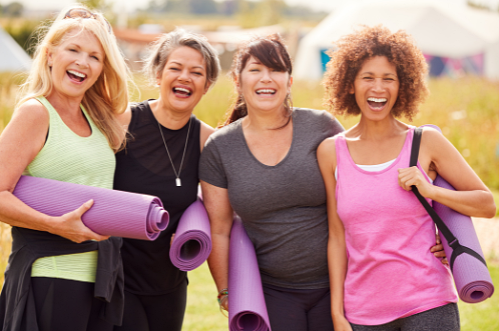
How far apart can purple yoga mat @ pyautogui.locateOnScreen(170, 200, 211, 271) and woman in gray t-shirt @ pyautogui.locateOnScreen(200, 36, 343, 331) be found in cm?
20

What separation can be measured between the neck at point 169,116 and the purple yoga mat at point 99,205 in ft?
2.60

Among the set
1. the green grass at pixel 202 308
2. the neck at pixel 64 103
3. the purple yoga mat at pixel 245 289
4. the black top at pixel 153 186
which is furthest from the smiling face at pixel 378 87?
the green grass at pixel 202 308

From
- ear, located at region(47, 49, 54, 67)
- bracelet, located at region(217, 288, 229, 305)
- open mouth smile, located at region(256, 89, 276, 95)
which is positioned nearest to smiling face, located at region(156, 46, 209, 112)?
open mouth smile, located at region(256, 89, 276, 95)

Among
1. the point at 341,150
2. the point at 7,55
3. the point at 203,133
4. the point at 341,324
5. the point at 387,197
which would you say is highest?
the point at 7,55

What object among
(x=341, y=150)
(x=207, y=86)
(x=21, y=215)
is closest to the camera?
(x=21, y=215)

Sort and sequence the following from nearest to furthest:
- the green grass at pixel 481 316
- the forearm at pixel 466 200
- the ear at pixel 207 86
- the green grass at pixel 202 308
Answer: the forearm at pixel 466 200, the ear at pixel 207 86, the green grass at pixel 481 316, the green grass at pixel 202 308

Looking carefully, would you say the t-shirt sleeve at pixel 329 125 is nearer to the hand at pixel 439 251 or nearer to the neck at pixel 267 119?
the neck at pixel 267 119

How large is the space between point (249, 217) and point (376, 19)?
80.3 ft

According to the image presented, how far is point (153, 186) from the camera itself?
115 inches

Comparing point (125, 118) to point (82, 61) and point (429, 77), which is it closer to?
point (82, 61)

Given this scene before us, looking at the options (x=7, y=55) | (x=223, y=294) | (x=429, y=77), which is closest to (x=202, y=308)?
(x=223, y=294)

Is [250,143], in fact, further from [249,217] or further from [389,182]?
[389,182]

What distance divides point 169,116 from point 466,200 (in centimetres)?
184

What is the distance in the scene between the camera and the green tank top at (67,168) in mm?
2322
